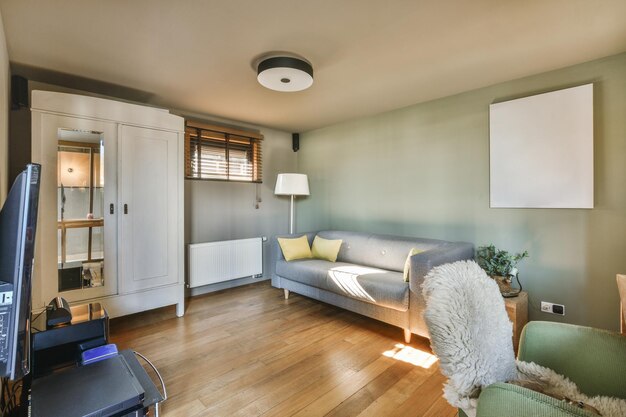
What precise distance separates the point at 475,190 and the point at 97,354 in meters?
3.29

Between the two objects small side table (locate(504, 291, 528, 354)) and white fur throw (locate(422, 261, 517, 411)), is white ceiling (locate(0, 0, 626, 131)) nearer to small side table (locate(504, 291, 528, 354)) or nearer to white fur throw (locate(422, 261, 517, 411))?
white fur throw (locate(422, 261, 517, 411))

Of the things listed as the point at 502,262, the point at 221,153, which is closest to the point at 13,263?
the point at 502,262

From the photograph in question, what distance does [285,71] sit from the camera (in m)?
2.27

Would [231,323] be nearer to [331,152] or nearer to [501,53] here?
[331,152]

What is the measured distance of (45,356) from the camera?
5.04 feet

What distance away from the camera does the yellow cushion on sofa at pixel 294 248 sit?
12.5ft

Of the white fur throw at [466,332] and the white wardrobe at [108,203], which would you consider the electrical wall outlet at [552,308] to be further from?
the white wardrobe at [108,203]

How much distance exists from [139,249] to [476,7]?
330 cm

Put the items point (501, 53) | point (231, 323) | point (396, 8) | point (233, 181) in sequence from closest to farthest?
point (396, 8) < point (501, 53) < point (231, 323) < point (233, 181)

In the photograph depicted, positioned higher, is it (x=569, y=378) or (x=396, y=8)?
(x=396, y=8)

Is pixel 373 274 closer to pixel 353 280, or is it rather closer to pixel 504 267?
pixel 353 280

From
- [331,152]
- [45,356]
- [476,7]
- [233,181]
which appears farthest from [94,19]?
[331,152]

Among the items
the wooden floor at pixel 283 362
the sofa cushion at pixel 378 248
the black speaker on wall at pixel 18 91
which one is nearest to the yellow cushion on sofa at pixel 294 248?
the sofa cushion at pixel 378 248

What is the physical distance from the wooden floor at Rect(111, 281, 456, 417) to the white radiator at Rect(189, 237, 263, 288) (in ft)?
1.45
